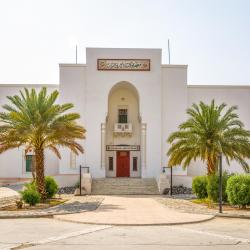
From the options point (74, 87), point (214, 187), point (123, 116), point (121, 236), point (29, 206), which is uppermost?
point (74, 87)

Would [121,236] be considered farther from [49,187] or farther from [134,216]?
[49,187]

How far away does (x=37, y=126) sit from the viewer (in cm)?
2569

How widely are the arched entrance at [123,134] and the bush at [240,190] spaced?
58.0 feet

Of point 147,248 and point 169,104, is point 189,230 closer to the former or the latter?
point 147,248

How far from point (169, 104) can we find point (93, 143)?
6777 mm

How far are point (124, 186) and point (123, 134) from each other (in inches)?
251

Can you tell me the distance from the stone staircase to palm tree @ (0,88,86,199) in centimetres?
817

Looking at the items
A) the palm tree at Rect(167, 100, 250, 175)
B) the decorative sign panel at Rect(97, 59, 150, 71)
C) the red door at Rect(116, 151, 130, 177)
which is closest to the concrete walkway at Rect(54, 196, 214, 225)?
the palm tree at Rect(167, 100, 250, 175)

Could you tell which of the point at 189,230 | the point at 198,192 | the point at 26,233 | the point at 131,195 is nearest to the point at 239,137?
the point at 198,192

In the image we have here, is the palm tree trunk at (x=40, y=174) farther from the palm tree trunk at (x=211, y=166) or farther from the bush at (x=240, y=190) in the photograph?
the bush at (x=240, y=190)

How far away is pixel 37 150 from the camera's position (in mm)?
26703

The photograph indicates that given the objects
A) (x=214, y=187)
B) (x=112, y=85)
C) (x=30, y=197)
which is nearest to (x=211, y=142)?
(x=214, y=187)

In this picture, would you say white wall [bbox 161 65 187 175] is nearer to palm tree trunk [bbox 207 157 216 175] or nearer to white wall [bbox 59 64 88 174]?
white wall [bbox 59 64 88 174]

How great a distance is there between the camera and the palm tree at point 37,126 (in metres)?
25.5
